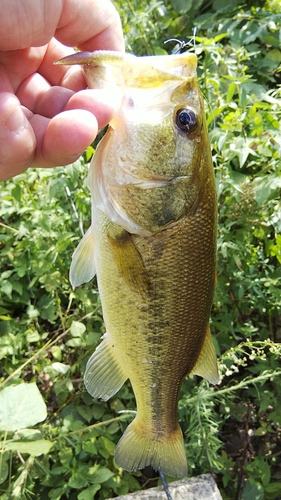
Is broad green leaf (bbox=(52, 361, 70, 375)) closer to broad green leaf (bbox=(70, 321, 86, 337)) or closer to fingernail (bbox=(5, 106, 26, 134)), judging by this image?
broad green leaf (bbox=(70, 321, 86, 337))

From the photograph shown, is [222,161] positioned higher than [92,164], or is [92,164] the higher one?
[92,164]

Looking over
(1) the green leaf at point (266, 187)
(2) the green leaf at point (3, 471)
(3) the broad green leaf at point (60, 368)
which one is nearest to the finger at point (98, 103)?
(1) the green leaf at point (266, 187)

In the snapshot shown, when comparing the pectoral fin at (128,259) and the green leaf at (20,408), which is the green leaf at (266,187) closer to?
the pectoral fin at (128,259)

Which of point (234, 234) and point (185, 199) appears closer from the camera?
point (185, 199)

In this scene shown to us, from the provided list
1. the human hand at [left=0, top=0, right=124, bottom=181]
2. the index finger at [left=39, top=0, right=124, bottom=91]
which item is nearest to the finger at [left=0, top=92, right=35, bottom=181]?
the human hand at [left=0, top=0, right=124, bottom=181]

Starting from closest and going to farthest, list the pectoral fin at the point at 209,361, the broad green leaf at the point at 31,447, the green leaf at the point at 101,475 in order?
the pectoral fin at the point at 209,361 < the broad green leaf at the point at 31,447 < the green leaf at the point at 101,475

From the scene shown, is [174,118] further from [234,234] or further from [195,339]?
[234,234]

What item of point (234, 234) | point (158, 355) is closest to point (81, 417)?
point (158, 355)
